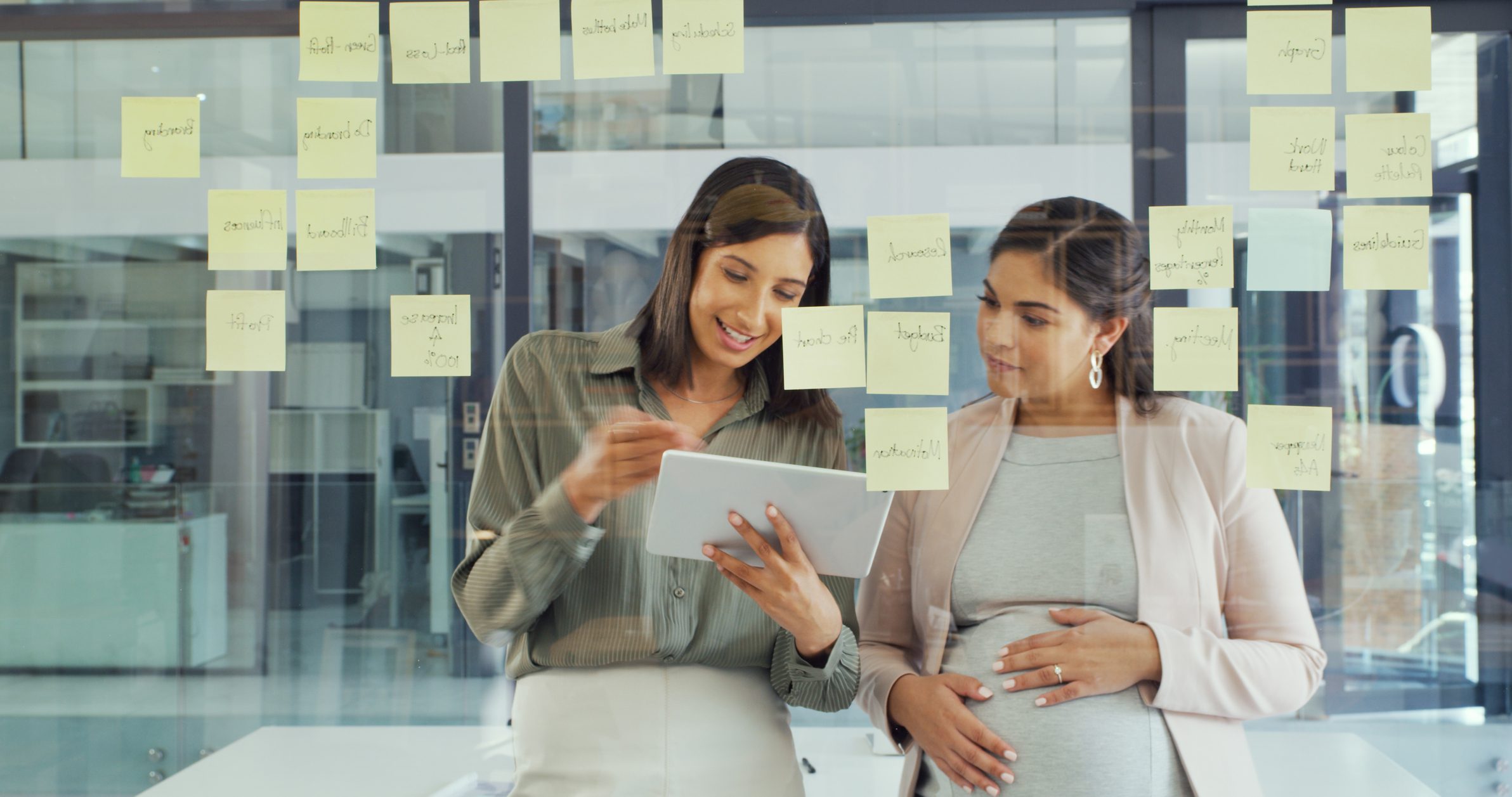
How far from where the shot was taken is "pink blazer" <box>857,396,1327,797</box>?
57.2 inches

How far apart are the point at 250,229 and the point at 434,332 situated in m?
0.35

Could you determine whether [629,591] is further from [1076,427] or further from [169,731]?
[169,731]

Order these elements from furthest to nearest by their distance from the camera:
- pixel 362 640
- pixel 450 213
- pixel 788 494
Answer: pixel 362 640 → pixel 450 213 → pixel 788 494

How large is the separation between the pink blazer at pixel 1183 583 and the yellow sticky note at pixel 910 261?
203 mm

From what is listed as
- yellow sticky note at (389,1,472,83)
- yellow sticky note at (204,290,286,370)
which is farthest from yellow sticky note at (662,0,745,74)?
yellow sticky note at (204,290,286,370)

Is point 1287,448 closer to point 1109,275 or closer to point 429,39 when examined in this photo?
point 1109,275

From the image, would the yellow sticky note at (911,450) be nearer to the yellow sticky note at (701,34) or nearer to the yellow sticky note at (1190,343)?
the yellow sticky note at (1190,343)

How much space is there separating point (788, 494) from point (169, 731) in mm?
1352

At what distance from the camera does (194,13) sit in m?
1.76

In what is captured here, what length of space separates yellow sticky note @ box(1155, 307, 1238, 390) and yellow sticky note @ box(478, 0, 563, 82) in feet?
3.42

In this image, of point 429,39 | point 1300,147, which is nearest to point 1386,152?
point 1300,147

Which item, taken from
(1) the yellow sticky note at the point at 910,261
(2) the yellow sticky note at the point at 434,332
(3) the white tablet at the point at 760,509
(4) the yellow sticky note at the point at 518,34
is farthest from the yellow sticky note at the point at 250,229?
(1) the yellow sticky note at the point at 910,261

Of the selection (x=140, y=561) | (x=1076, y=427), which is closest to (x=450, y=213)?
(x=140, y=561)

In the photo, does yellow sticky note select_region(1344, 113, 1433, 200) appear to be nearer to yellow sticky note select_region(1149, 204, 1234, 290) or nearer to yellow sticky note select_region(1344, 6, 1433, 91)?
yellow sticky note select_region(1344, 6, 1433, 91)
